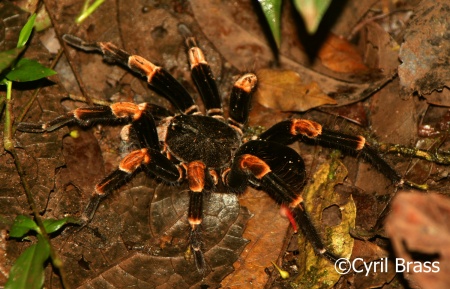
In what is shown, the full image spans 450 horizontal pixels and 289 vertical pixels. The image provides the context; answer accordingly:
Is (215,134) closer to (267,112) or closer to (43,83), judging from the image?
(267,112)

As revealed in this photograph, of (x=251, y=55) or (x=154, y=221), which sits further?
(x=251, y=55)

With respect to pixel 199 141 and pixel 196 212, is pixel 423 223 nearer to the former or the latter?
pixel 196 212

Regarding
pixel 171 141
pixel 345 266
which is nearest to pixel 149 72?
pixel 171 141

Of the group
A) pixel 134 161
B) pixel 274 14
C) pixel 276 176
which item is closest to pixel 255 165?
pixel 276 176

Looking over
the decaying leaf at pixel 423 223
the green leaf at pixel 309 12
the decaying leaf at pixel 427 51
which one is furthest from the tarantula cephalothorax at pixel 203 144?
the green leaf at pixel 309 12

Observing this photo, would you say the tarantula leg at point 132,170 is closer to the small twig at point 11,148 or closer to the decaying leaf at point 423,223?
the small twig at point 11,148

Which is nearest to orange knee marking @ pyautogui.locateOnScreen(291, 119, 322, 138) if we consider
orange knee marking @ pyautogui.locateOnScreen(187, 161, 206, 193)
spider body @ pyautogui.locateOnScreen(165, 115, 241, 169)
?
spider body @ pyautogui.locateOnScreen(165, 115, 241, 169)

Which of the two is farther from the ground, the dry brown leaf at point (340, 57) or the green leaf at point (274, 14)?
the green leaf at point (274, 14)
